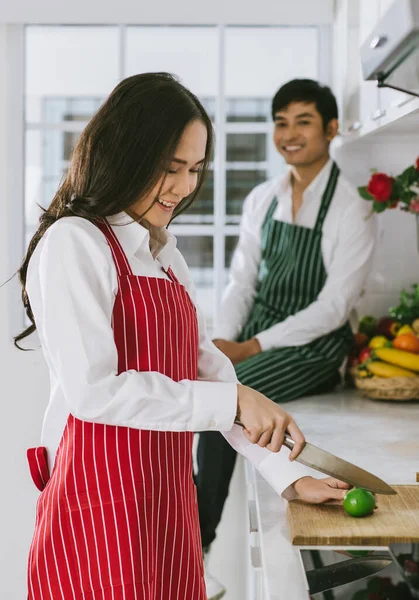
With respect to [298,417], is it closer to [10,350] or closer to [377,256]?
[377,256]

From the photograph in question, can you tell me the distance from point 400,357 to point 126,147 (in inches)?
50.9

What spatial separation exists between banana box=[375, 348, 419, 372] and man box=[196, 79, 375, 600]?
0.15 meters

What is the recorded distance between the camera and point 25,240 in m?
2.87

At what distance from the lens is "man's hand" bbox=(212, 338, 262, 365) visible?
2229mm

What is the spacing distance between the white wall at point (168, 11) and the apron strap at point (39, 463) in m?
1.92

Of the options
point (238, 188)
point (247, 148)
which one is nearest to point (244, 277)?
point (238, 188)

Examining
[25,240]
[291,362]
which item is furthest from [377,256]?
[25,240]

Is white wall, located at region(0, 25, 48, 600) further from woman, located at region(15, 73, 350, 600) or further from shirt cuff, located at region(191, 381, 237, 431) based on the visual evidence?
shirt cuff, located at region(191, 381, 237, 431)

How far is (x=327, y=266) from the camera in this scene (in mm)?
2283

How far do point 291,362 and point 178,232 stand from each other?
88 cm

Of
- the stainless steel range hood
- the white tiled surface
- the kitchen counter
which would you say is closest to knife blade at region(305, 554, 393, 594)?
the kitchen counter

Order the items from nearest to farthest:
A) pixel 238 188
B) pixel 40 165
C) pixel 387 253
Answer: pixel 387 253 < pixel 40 165 < pixel 238 188

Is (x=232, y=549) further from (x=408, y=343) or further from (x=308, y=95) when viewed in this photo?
(x=308, y=95)

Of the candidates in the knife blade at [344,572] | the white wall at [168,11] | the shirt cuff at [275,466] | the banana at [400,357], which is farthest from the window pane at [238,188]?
the knife blade at [344,572]
